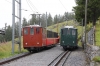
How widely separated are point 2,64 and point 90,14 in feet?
111

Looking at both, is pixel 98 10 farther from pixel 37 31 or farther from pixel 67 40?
pixel 37 31

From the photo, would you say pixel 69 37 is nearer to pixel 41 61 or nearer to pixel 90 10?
pixel 90 10

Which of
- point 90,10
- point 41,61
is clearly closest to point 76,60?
point 41,61

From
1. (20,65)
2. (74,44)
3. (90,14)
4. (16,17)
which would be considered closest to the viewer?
(20,65)

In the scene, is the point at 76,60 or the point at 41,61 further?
the point at 76,60

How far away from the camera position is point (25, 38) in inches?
1296

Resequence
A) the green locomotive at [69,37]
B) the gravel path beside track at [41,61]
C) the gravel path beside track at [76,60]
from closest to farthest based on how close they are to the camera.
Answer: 1. the gravel path beside track at [41,61]
2. the gravel path beside track at [76,60]
3. the green locomotive at [69,37]

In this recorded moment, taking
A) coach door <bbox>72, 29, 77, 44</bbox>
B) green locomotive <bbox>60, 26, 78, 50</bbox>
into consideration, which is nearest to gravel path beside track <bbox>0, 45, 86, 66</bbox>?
green locomotive <bbox>60, 26, 78, 50</bbox>

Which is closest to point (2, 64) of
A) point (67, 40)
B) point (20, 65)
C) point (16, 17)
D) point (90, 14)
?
point (20, 65)

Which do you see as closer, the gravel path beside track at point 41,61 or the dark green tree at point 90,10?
the gravel path beside track at point 41,61

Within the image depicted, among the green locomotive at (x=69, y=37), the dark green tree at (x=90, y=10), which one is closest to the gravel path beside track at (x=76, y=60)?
the green locomotive at (x=69, y=37)

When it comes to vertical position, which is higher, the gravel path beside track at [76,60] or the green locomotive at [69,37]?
the green locomotive at [69,37]

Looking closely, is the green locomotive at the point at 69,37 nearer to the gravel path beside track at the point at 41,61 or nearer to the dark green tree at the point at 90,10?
the gravel path beside track at the point at 41,61

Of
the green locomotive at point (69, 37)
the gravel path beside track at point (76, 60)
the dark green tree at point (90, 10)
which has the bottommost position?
the gravel path beside track at point (76, 60)
